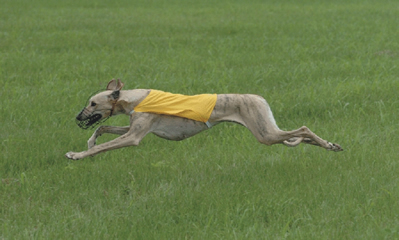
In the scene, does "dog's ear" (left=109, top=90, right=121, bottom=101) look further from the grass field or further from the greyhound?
the grass field

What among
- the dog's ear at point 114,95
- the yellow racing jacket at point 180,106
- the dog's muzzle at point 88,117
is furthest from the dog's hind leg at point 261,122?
the dog's muzzle at point 88,117

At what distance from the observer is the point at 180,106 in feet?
18.5

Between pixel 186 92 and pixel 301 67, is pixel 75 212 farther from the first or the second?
pixel 301 67

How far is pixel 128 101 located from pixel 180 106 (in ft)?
1.72

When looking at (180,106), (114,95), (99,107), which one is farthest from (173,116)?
(99,107)

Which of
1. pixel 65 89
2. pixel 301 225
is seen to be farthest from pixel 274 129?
pixel 65 89

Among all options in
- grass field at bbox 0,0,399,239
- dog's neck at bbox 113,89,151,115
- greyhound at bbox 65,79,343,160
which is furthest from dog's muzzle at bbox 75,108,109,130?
grass field at bbox 0,0,399,239

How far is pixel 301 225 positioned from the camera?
5117mm

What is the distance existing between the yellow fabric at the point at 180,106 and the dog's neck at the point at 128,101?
0.15ft

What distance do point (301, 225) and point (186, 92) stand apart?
191 inches

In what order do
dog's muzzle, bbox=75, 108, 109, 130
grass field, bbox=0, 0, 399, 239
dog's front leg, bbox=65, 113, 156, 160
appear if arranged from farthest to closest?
dog's muzzle, bbox=75, 108, 109, 130 < dog's front leg, bbox=65, 113, 156, 160 < grass field, bbox=0, 0, 399, 239

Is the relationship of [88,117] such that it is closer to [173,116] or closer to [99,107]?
[99,107]

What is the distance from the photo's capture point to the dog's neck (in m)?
5.62

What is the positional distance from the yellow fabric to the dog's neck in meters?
0.05
